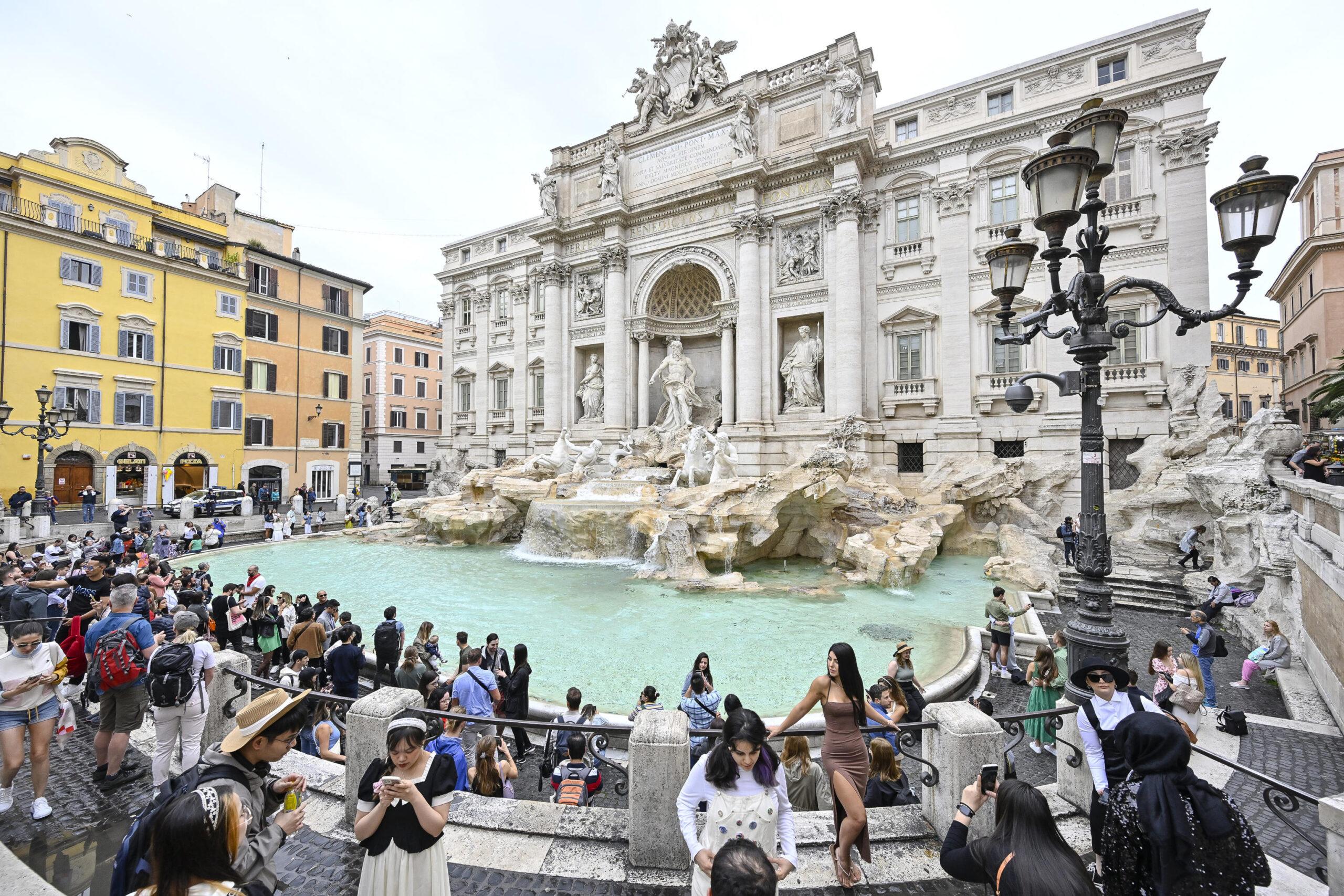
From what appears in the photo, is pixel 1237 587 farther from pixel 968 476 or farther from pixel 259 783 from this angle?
pixel 259 783

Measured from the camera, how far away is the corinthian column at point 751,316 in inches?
786

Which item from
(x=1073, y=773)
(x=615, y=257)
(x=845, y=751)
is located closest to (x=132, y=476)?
(x=615, y=257)

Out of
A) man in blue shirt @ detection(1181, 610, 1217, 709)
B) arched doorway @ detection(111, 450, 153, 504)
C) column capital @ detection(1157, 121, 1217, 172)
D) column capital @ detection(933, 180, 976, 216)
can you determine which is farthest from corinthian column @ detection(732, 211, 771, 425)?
arched doorway @ detection(111, 450, 153, 504)

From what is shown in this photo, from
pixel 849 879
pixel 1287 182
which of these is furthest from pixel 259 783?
pixel 1287 182

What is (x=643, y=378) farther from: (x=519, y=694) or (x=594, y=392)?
(x=519, y=694)

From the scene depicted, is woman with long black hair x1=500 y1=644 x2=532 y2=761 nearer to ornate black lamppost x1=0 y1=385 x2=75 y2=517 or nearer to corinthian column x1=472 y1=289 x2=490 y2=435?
ornate black lamppost x1=0 y1=385 x2=75 y2=517

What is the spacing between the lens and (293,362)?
27422mm

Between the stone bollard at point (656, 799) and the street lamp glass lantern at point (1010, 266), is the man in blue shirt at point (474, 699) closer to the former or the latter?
the stone bollard at point (656, 799)

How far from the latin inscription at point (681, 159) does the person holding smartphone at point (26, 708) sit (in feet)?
74.7

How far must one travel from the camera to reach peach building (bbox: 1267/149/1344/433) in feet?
68.4

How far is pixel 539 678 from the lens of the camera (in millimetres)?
6680

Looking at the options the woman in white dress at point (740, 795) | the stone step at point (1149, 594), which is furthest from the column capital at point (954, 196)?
the woman in white dress at point (740, 795)

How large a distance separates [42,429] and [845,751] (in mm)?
21104

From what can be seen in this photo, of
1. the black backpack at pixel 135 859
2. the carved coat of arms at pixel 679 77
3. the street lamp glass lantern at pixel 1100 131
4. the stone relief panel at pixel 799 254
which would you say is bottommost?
the black backpack at pixel 135 859
